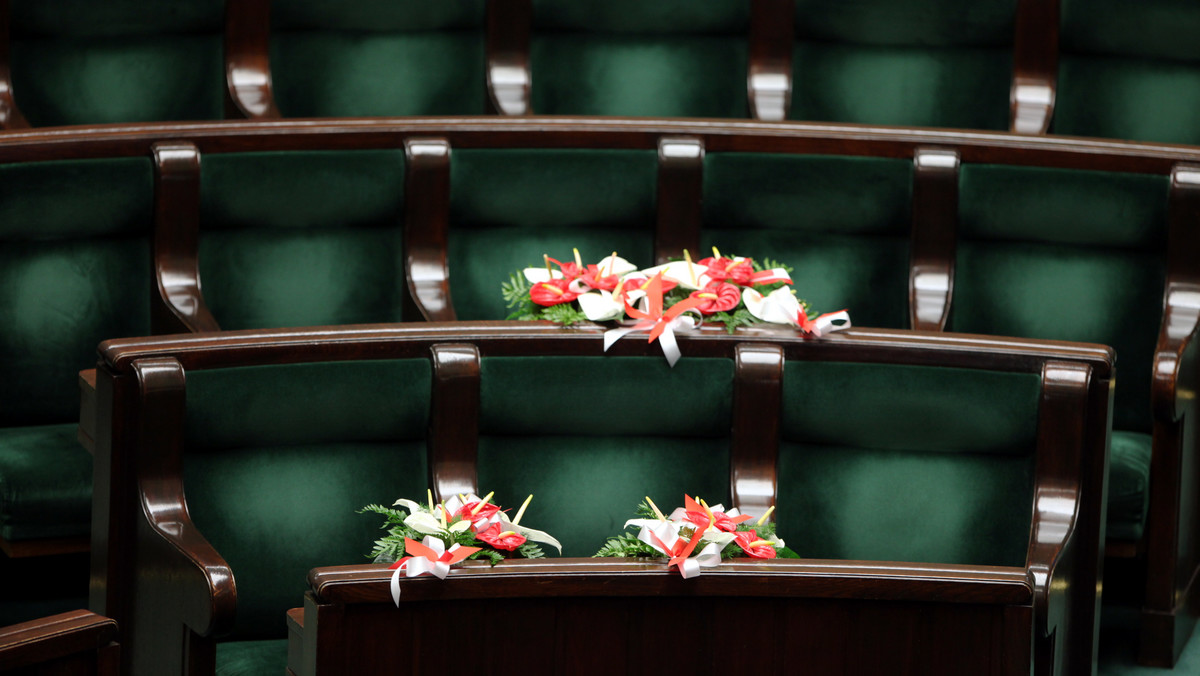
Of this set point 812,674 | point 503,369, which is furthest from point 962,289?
point 812,674

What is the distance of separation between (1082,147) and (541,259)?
56 centimetres

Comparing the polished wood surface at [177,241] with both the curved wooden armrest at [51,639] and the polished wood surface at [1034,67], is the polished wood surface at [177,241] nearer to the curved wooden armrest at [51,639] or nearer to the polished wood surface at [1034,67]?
the curved wooden armrest at [51,639]

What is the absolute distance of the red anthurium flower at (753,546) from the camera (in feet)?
3.29

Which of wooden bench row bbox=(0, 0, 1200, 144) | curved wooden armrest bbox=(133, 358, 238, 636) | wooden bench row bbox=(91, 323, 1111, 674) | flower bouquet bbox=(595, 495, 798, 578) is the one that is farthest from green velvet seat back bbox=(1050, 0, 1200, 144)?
curved wooden armrest bbox=(133, 358, 238, 636)

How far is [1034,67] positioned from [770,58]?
12.1 inches

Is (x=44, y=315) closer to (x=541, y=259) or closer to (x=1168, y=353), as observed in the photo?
(x=541, y=259)

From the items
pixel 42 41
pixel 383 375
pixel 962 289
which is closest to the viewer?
pixel 383 375

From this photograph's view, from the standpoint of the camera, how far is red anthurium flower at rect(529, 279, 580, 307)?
1264 mm

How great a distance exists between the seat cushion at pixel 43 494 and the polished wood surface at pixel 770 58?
2.85 feet

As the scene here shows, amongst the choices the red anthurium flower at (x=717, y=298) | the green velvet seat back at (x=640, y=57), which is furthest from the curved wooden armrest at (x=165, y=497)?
the green velvet seat back at (x=640, y=57)

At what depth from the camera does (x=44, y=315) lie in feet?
4.60

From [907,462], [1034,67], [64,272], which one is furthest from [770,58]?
[64,272]

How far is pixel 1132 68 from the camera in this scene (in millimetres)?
1691

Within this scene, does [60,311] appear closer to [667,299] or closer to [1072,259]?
[667,299]
